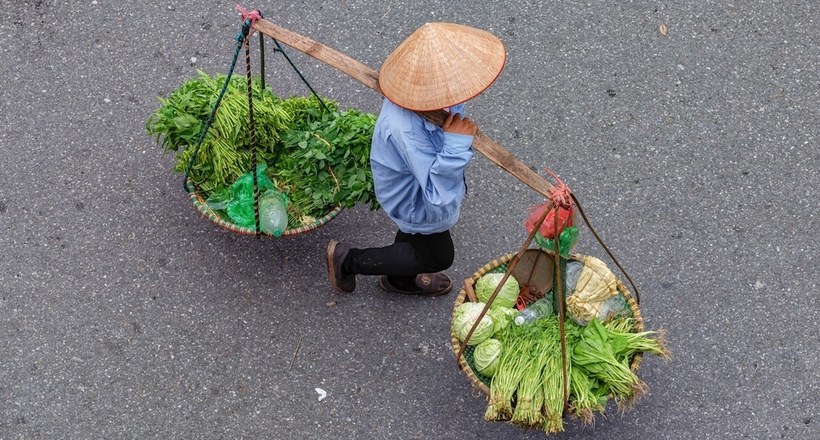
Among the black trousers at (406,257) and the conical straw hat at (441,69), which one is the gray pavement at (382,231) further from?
the conical straw hat at (441,69)

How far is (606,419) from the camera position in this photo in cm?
355

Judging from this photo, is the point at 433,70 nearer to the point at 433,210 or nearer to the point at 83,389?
the point at 433,210

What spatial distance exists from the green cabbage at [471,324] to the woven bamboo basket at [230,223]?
0.69 meters

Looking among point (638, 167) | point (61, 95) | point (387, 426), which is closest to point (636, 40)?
point (638, 167)

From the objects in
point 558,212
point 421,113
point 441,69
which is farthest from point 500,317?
point 441,69

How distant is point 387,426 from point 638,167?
1.68m

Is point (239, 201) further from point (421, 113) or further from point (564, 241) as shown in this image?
point (564, 241)

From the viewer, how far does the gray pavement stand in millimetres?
3574

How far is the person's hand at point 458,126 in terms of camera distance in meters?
2.83

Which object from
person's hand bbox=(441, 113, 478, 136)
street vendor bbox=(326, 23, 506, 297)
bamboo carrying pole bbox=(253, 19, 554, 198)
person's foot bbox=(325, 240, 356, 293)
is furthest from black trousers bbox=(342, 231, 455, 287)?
person's hand bbox=(441, 113, 478, 136)

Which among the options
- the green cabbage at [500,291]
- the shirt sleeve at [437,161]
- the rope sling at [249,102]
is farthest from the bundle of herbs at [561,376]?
the rope sling at [249,102]

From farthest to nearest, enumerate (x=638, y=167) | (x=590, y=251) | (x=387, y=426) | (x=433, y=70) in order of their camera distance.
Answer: (x=638, y=167), (x=590, y=251), (x=387, y=426), (x=433, y=70)

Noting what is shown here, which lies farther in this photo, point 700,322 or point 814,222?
point 814,222

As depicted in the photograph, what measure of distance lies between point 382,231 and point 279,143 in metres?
0.61
